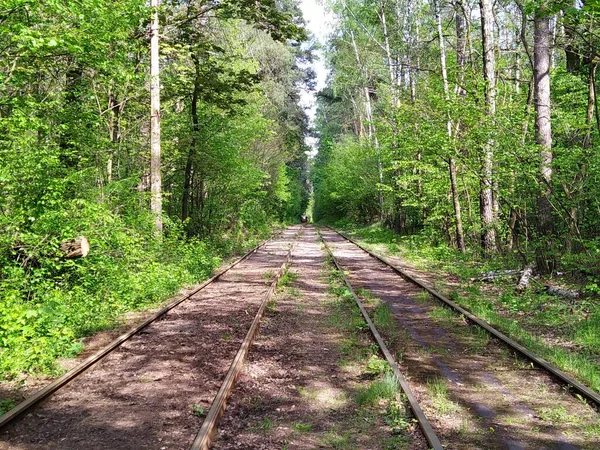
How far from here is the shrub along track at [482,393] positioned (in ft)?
13.9

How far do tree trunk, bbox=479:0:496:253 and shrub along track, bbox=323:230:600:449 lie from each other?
5388 millimetres

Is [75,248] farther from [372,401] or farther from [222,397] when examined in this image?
[372,401]

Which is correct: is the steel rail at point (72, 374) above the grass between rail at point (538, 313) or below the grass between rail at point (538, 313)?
above

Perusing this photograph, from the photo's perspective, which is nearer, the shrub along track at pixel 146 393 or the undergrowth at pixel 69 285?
the shrub along track at pixel 146 393

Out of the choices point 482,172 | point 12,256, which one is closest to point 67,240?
point 12,256

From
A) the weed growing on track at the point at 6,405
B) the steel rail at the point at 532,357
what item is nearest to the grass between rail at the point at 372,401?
the steel rail at the point at 532,357

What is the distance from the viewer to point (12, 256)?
789 cm

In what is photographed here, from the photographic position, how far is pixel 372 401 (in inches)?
195

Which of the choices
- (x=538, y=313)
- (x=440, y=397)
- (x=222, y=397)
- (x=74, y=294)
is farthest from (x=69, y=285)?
(x=538, y=313)

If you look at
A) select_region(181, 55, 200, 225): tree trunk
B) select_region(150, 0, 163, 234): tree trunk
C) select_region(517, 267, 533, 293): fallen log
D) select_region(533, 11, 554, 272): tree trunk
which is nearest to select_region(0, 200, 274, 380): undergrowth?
select_region(150, 0, 163, 234): tree trunk

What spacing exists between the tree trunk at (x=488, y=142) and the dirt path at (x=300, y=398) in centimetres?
668

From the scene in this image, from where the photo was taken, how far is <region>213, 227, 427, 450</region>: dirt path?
165 inches

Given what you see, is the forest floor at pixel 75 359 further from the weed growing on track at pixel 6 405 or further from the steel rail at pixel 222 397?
the steel rail at pixel 222 397

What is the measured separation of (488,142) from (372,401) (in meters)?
8.92
